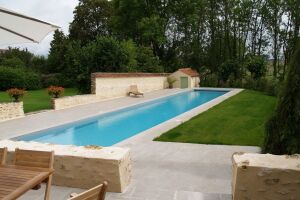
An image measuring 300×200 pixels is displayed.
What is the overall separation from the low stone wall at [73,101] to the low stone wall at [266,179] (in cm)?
1252

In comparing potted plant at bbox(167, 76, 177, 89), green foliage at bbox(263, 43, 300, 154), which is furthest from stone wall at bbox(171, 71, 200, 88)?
green foliage at bbox(263, 43, 300, 154)

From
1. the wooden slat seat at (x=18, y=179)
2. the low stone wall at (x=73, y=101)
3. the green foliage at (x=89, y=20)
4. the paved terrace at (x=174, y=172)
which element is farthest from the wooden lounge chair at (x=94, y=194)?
the green foliage at (x=89, y=20)

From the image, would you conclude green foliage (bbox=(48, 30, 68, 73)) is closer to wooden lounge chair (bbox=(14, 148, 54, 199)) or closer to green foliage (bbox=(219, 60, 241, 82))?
green foliage (bbox=(219, 60, 241, 82))

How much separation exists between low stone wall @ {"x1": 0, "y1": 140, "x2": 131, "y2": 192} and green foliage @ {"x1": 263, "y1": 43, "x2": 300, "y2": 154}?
2.76m

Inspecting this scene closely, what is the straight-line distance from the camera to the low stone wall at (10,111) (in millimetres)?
13430

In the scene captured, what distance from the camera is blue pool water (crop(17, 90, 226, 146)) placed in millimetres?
11656

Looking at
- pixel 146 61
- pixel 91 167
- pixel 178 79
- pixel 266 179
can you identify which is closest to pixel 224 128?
pixel 266 179

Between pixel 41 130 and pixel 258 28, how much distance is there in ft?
88.7

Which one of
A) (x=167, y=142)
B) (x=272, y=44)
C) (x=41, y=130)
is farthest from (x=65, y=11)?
(x=167, y=142)

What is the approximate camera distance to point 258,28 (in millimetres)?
33406

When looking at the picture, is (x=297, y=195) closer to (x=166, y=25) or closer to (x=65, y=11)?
(x=166, y=25)

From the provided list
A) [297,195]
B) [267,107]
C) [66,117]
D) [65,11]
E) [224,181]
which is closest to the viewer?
[297,195]

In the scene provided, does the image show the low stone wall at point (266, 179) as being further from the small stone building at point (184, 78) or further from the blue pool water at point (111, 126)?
the small stone building at point (184, 78)

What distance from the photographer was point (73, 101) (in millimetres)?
17406
